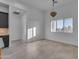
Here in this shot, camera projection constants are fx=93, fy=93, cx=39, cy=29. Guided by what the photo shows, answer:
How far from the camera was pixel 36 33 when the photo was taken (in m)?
9.85

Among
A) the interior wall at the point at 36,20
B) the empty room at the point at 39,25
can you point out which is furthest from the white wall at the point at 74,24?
the interior wall at the point at 36,20

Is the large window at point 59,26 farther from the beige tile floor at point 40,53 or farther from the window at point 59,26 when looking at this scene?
the beige tile floor at point 40,53

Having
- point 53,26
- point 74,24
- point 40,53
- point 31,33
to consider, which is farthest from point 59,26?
point 40,53

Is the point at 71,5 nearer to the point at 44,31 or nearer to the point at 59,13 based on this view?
the point at 59,13

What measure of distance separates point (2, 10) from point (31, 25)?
3.62 metres

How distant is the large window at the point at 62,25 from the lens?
7259mm

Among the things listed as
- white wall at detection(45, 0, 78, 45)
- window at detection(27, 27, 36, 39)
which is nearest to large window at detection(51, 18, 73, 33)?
white wall at detection(45, 0, 78, 45)

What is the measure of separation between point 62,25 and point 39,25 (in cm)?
295

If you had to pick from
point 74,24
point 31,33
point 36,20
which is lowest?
point 31,33

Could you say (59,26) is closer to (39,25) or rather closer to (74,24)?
(74,24)

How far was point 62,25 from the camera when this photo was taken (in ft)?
26.5

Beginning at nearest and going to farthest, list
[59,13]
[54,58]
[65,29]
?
[54,58] → [65,29] → [59,13]

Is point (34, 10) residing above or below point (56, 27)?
above

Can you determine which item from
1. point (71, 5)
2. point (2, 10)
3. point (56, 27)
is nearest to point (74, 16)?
point (71, 5)
